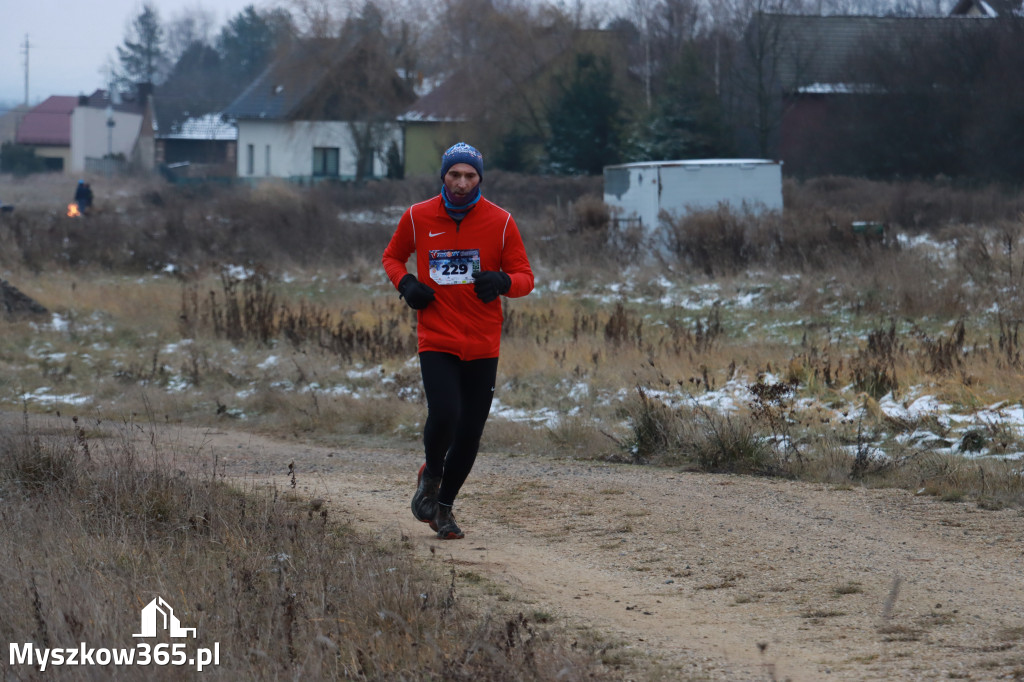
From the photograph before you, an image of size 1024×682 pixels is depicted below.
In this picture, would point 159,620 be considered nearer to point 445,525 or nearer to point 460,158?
point 445,525

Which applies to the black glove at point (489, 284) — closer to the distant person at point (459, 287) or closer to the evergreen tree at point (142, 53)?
the distant person at point (459, 287)

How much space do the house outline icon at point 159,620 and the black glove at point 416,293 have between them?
1897mm

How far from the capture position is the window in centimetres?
5797

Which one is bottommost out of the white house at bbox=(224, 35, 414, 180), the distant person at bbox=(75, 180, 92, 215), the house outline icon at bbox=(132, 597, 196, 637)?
the house outline icon at bbox=(132, 597, 196, 637)

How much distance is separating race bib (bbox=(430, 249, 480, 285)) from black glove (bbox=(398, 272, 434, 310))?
91 millimetres

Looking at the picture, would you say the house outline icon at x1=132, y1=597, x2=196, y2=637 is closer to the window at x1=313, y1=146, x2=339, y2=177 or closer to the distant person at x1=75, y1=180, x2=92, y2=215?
the distant person at x1=75, y1=180, x2=92, y2=215

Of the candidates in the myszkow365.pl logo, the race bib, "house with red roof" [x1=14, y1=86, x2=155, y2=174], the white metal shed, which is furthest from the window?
the myszkow365.pl logo

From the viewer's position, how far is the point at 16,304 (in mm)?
17328

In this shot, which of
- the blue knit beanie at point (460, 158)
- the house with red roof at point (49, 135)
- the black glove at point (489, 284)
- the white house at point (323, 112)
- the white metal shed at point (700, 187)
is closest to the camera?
the black glove at point (489, 284)

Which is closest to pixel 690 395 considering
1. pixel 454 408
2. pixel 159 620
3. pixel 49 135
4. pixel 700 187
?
pixel 454 408

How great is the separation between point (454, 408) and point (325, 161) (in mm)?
54274

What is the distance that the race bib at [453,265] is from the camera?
5.70 metres

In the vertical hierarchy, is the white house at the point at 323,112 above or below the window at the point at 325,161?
above

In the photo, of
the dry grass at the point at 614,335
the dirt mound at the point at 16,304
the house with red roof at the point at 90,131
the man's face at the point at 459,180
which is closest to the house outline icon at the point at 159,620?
the man's face at the point at 459,180
